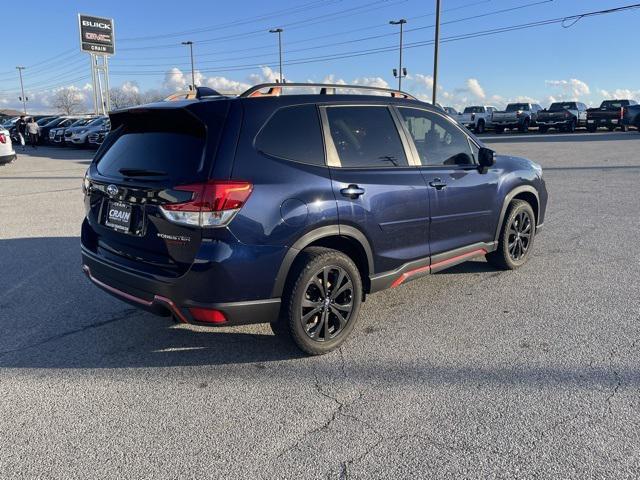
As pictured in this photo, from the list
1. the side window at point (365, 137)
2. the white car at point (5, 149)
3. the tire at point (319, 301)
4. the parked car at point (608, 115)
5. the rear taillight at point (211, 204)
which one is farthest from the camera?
the parked car at point (608, 115)

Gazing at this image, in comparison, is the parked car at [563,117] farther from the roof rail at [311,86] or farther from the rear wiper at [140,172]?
the rear wiper at [140,172]

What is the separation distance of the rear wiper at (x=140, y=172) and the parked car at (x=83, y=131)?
26.4m

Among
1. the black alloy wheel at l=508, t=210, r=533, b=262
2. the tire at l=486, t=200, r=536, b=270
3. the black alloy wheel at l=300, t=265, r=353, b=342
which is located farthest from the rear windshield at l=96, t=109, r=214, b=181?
the black alloy wheel at l=508, t=210, r=533, b=262

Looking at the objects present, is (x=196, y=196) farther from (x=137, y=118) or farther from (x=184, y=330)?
(x=184, y=330)

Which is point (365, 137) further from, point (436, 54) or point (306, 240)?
point (436, 54)

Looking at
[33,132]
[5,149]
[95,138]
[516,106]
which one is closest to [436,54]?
[516,106]

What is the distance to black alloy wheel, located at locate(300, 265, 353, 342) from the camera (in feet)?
12.0

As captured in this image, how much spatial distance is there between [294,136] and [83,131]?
2811cm

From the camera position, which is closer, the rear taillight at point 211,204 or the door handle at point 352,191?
the rear taillight at point 211,204

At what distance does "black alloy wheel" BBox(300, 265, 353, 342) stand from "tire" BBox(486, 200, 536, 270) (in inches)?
93.0

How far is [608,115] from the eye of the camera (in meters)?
33.7

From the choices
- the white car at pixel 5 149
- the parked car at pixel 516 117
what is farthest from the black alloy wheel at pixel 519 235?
the parked car at pixel 516 117

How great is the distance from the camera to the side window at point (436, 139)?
4512 millimetres

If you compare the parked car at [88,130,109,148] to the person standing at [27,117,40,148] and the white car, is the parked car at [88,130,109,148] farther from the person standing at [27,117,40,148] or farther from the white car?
the white car
